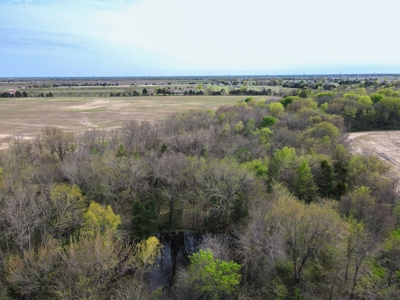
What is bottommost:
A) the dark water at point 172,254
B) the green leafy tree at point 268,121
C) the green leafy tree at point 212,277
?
the dark water at point 172,254

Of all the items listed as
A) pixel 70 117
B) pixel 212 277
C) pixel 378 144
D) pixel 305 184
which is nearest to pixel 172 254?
pixel 212 277

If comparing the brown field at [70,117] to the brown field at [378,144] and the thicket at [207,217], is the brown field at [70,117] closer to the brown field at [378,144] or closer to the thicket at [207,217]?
the thicket at [207,217]

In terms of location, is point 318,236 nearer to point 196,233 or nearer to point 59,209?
point 196,233

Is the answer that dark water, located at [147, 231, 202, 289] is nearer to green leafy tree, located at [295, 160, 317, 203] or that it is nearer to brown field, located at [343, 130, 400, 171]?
green leafy tree, located at [295, 160, 317, 203]

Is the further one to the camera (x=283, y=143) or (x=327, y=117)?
(x=327, y=117)

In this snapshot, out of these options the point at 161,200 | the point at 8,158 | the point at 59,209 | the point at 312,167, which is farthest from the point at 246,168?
the point at 8,158

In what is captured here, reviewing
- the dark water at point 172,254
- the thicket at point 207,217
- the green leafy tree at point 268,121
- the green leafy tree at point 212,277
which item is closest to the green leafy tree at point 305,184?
the thicket at point 207,217

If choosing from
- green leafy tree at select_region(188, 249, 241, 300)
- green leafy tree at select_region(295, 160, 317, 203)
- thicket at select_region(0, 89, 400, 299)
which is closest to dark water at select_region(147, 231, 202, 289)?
thicket at select_region(0, 89, 400, 299)
